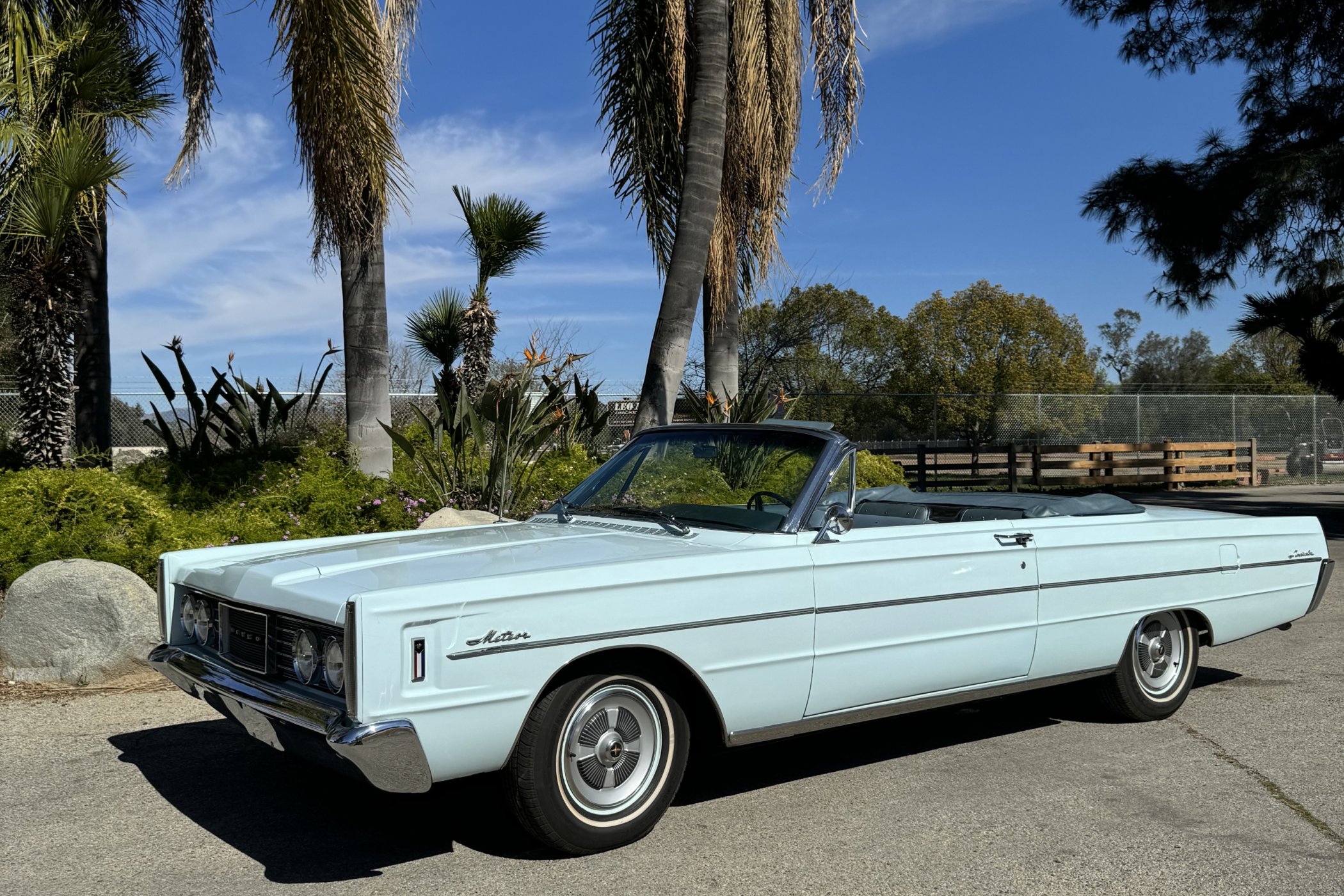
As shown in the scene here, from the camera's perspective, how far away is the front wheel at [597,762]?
12.1 feet

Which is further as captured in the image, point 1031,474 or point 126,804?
point 1031,474

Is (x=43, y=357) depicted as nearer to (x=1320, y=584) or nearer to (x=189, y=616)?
(x=189, y=616)

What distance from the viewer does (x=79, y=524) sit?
7.66 meters

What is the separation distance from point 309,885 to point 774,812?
1672mm

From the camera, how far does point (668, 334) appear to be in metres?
11.2

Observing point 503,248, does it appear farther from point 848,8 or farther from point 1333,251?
point 1333,251

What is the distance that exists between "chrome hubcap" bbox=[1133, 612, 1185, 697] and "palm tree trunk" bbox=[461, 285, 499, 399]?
11.1 meters

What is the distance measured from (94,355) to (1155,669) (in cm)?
914

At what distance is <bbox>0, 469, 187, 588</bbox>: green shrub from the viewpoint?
7.39 m

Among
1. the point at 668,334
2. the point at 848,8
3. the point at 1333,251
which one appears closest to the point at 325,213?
the point at 668,334

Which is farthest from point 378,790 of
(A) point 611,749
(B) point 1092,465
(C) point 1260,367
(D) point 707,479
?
(C) point 1260,367

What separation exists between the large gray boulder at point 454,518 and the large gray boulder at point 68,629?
2.03m

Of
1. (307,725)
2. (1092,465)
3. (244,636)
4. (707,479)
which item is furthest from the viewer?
(1092,465)

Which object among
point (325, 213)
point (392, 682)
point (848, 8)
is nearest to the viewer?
point (392, 682)
